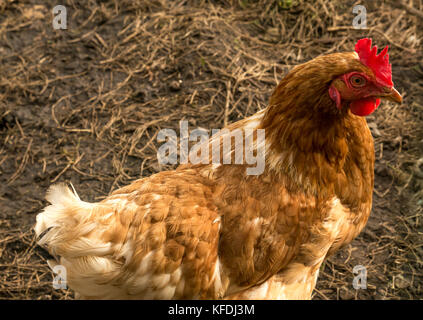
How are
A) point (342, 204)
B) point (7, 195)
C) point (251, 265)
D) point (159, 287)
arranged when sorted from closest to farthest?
1. point (159, 287)
2. point (251, 265)
3. point (342, 204)
4. point (7, 195)

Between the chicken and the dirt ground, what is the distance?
87cm

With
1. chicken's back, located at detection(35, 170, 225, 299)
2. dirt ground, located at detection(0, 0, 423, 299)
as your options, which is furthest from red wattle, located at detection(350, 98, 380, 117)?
dirt ground, located at detection(0, 0, 423, 299)

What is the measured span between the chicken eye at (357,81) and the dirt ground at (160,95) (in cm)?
139

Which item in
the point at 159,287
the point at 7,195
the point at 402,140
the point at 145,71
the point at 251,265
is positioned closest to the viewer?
the point at 159,287

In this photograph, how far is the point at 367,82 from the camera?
179 centimetres

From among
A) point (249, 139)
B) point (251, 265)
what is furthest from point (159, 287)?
point (249, 139)

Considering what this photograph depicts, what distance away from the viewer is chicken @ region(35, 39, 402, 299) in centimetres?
171

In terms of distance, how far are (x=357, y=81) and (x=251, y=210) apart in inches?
26.4

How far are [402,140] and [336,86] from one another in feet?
5.75

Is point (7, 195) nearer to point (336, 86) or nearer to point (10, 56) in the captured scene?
point (10, 56)

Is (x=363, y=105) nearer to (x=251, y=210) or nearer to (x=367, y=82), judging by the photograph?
(x=367, y=82)

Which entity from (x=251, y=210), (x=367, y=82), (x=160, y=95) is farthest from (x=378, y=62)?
(x=160, y=95)

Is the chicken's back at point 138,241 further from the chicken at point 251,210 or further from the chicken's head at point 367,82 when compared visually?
the chicken's head at point 367,82

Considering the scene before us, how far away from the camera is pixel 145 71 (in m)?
3.59
